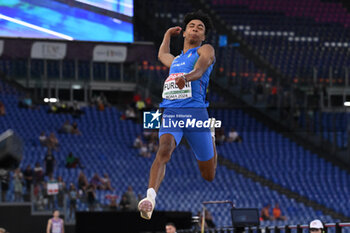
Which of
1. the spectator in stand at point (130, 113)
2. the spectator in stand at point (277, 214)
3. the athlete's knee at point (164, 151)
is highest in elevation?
the spectator in stand at point (130, 113)

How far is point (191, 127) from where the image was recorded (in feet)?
13.2

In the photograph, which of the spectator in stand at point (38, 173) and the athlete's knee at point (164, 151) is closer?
the athlete's knee at point (164, 151)

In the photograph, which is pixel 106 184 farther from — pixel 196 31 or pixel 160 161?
pixel 196 31

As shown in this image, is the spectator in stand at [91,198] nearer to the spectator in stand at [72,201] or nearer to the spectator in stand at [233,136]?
the spectator in stand at [72,201]

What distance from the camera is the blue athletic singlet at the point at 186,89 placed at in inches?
155

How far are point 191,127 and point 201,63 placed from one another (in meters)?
0.41

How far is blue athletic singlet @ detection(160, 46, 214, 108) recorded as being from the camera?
155 inches

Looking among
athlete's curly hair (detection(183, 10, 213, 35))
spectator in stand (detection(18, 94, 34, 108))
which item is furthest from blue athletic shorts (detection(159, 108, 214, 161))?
spectator in stand (detection(18, 94, 34, 108))

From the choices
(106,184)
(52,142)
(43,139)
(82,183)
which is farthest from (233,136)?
(82,183)

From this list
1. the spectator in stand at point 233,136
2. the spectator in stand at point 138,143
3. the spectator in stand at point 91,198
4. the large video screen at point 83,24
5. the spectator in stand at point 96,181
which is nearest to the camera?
the large video screen at point 83,24

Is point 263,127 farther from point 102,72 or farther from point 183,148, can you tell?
point 102,72

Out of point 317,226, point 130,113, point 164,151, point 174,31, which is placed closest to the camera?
point 164,151

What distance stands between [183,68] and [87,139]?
710 inches

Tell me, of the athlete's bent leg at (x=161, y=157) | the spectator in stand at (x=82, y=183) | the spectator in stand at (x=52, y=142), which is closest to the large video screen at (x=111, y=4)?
the athlete's bent leg at (x=161, y=157)
